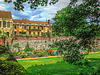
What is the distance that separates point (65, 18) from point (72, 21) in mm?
526

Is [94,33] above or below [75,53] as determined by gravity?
above

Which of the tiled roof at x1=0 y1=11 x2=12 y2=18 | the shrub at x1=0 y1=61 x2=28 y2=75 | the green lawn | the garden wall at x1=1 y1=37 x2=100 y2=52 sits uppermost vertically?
the tiled roof at x1=0 y1=11 x2=12 y2=18

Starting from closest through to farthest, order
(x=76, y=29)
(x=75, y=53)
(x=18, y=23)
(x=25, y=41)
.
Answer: (x=75, y=53), (x=76, y=29), (x=25, y=41), (x=18, y=23)

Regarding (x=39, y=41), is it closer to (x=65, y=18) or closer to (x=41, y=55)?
(x=41, y=55)

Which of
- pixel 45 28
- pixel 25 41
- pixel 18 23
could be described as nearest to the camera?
pixel 25 41

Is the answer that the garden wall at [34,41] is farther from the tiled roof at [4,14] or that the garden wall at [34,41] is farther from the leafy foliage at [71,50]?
the leafy foliage at [71,50]

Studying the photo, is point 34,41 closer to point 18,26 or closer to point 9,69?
point 18,26

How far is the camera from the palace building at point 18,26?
3935 centimetres

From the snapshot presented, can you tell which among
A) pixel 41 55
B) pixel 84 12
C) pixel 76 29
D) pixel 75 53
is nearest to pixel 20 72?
pixel 75 53

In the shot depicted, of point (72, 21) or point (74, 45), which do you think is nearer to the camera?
point (74, 45)

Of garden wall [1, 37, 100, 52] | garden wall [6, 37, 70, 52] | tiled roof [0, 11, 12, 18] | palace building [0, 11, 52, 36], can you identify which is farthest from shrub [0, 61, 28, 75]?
tiled roof [0, 11, 12, 18]

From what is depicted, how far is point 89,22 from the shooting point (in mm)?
7406

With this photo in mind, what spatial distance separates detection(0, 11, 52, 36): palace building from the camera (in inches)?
1549

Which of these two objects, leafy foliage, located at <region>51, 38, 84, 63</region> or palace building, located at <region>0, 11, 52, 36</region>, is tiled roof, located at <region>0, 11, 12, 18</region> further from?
leafy foliage, located at <region>51, 38, 84, 63</region>
